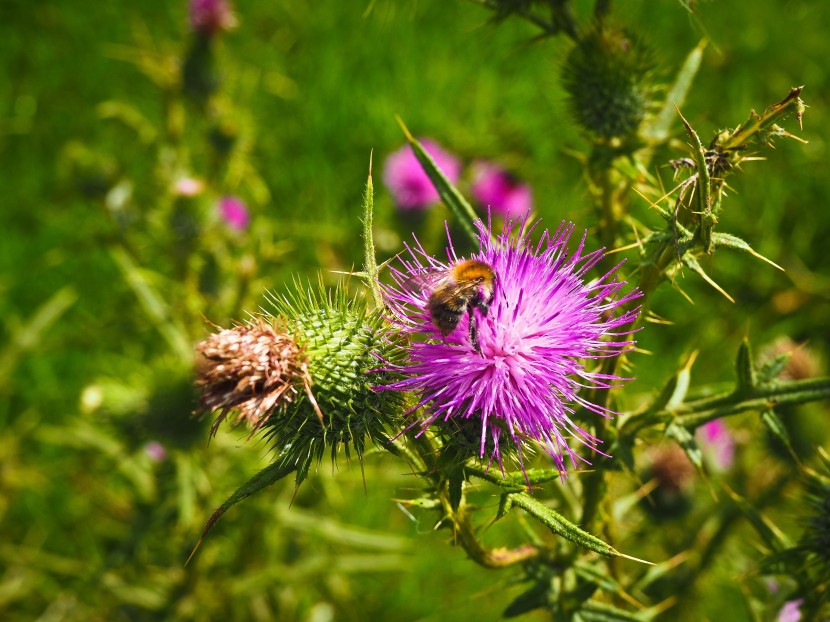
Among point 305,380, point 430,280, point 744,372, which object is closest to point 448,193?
point 430,280

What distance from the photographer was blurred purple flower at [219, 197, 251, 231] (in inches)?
172

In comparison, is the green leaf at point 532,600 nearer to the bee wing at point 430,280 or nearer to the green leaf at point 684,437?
the green leaf at point 684,437

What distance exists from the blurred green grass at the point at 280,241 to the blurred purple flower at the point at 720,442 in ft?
3.07

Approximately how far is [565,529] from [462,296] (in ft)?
1.84

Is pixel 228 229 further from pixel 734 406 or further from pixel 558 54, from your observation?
pixel 734 406

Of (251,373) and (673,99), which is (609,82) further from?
(251,373)

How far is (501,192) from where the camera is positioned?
4820mm

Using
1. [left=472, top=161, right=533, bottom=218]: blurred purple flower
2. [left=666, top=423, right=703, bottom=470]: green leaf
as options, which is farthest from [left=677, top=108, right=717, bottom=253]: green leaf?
[left=472, top=161, right=533, bottom=218]: blurred purple flower

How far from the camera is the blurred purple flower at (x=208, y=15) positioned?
4.24m

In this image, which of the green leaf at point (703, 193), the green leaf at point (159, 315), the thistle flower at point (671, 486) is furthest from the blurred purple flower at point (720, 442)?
the green leaf at point (159, 315)

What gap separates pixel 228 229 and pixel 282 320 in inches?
92.6

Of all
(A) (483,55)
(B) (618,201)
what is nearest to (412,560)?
(B) (618,201)

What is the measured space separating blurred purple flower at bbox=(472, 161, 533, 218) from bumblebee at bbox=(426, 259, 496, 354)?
3003 millimetres

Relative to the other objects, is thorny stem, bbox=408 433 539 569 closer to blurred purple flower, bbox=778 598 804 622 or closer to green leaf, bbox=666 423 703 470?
green leaf, bbox=666 423 703 470
